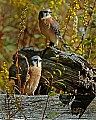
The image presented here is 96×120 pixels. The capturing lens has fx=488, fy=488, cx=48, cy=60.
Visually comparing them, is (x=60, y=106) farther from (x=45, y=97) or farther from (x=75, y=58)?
(x=75, y=58)

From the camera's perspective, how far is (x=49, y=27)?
167 inches

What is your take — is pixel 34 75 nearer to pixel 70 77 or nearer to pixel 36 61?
pixel 36 61

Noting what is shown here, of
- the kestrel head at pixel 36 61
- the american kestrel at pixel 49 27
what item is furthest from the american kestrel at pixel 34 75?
the american kestrel at pixel 49 27

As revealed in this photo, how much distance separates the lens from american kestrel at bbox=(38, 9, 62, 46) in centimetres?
397

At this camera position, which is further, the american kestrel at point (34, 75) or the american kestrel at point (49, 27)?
the american kestrel at point (49, 27)

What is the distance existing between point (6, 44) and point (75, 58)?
3.29 meters

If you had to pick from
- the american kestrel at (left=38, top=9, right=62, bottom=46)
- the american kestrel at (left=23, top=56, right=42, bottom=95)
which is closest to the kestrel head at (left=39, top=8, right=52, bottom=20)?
the american kestrel at (left=38, top=9, right=62, bottom=46)

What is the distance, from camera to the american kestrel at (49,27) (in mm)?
3969

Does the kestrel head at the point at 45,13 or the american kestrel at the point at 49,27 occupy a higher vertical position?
the kestrel head at the point at 45,13

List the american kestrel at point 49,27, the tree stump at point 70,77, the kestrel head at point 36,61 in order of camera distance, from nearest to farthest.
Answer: the tree stump at point 70,77
the kestrel head at point 36,61
the american kestrel at point 49,27

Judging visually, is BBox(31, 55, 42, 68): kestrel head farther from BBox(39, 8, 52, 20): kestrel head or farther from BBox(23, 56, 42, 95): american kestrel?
BBox(39, 8, 52, 20): kestrel head

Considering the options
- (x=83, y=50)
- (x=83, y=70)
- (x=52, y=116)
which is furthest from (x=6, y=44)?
(x=52, y=116)

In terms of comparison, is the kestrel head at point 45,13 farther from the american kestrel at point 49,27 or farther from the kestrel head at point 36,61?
the kestrel head at point 36,61

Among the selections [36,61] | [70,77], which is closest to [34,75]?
[36,61]
